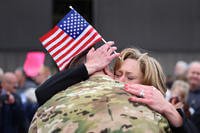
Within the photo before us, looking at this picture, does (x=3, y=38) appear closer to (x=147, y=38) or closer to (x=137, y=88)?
(x=147, y=38)

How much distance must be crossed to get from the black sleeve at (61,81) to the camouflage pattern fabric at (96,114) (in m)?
0.17

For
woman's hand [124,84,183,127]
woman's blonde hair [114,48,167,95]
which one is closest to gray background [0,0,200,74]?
woman's blonde hair [114,48,167,95]

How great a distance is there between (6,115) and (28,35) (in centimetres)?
1170

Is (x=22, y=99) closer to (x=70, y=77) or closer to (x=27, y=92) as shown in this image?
(x=27, y=92)

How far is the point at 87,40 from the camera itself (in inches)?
172

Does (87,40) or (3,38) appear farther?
(3,38)

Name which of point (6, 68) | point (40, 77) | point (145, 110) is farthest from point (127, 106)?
point (6, 68)

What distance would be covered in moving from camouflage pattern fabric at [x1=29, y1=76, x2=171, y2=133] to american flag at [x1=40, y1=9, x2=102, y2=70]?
4.19 feet

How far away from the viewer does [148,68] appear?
363 centimetres

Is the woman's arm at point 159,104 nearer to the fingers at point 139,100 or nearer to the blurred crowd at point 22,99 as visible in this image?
the fingers at point 139,100

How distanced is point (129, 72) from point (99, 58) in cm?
38

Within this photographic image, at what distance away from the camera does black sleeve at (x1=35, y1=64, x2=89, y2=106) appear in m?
3.28

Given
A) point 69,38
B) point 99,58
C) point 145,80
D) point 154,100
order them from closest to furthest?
point 154,100
point 99,58
point 145,80
point 69,38

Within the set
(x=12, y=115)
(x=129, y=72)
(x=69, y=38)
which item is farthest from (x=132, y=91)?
(x=12, y=115)
